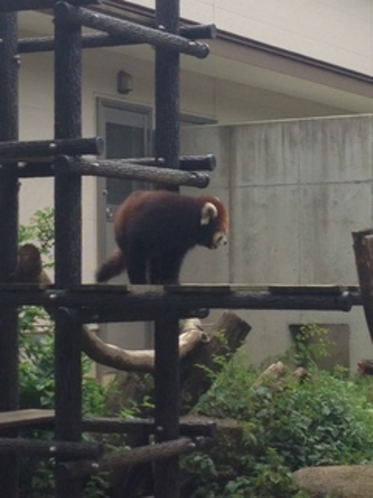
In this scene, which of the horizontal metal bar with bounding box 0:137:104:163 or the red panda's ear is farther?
the red panda's ear

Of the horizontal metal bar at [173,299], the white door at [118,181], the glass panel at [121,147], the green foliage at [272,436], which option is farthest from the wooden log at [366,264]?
the glass panel at [121,147]

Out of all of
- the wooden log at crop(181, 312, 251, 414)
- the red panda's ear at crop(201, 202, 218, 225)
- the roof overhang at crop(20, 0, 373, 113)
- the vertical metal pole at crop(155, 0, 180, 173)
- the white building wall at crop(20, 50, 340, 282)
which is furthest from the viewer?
the roof overhang at crop(20, 0, 373, 113)

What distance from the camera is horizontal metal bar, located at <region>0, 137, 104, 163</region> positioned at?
20.1ft

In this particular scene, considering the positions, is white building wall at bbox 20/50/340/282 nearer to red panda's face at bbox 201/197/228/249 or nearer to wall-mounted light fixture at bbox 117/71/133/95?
wall-mounted light fixture at bbox 117/71/133/95

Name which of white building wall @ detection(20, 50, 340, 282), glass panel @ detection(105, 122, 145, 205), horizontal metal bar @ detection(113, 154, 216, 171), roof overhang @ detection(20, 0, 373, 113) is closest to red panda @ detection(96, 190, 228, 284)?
horizontal metal bar @ detection(113, 154, 216, 171)

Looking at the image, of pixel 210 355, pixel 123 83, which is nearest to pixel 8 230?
pixel 210 355

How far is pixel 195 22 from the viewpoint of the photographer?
13414mm

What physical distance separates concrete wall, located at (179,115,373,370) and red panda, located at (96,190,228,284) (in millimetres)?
6425

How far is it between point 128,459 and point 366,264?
5.94ft

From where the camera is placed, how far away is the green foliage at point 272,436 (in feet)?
29.8

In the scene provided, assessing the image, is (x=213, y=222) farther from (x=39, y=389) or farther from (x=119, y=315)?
(x=39, y=389)

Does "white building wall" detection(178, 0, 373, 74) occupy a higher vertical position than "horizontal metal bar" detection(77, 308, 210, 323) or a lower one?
higher

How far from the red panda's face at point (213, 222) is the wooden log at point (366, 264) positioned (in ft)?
8.31

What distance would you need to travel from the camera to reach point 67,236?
629 centimetres
